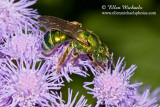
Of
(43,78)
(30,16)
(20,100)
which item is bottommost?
(20,100)

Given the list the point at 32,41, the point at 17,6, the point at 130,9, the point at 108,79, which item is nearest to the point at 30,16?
the point at 17,6

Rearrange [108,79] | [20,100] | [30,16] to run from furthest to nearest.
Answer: [30,16]
[108,79]
[20,100]

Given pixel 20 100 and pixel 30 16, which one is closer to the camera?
pixel 20 100

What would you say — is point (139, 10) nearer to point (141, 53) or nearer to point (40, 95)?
point (141, 53)

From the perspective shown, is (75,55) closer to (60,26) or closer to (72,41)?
(72,41)

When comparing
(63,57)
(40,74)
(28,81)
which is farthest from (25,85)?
(63,57)

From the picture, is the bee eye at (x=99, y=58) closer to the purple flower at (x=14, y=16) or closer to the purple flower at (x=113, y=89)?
the purple flower at (x=113, y=89)

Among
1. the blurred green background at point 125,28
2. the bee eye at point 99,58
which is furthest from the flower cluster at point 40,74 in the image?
the blurred green background at point 125,28
